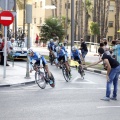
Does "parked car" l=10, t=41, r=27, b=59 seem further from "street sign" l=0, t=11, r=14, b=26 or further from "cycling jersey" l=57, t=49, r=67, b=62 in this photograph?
"street sign" l=0, t=11, r=14, b=26

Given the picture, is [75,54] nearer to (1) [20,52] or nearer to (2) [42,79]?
(2) [42,79]

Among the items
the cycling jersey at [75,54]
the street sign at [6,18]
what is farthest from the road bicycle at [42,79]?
the cycling jersey at [75,54]

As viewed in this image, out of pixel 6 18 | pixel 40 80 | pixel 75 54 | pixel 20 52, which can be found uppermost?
pixel 6 18

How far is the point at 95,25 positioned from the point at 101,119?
5162 centimetres

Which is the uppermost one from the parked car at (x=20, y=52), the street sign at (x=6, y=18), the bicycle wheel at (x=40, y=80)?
the street sign at (x=6, y=18)

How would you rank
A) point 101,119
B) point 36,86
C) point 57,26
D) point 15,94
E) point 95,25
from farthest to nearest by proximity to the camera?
point 95,25 → point 57,26 → point 36,86 → point 15,94 → point 101,119

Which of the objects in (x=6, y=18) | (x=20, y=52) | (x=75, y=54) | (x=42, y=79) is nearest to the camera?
(x=42, y=79)

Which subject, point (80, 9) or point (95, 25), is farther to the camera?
point (80, 9)

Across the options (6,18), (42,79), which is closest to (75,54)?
(6,18)

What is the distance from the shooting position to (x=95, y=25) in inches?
2419

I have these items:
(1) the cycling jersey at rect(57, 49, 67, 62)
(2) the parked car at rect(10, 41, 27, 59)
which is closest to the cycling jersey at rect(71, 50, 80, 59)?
(1) the cycling jersey at rect(57, 49, 67, 62)

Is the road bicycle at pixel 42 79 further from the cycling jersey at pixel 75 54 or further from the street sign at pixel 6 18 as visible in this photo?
the cycling jersey at pixel 75 54

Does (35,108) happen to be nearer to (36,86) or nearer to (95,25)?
(36,86)

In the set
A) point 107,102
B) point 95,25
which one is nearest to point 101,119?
point 107,102
